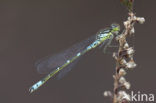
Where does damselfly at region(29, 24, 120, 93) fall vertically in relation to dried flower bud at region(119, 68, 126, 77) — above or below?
above

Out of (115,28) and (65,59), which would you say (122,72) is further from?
(65,59)

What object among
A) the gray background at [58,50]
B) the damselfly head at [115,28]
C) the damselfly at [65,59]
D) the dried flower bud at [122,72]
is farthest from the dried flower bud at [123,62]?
the gray background at [58,50]

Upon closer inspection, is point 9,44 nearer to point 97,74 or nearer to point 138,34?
point 97,74

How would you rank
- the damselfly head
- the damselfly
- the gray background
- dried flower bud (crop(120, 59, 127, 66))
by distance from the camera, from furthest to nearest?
the gray background → the damselfly → the damselfly head → dried flower bud (crop(120, 59, 127, 66))

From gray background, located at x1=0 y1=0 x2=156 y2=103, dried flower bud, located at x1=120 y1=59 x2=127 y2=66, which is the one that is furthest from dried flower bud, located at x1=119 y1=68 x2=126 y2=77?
gray background, located at x1=0 y1=0 x2=156 y2=103

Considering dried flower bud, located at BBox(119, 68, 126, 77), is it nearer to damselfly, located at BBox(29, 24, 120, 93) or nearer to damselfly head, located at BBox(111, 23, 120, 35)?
damselfly head, located at BBox(111, 23, 120, 35)

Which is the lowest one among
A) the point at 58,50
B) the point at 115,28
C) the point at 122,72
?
Result: the point at 122,72

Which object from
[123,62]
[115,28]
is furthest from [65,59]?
[123,62]

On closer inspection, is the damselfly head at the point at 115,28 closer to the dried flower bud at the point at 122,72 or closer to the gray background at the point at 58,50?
the dried flower bud at the point at 122,72
